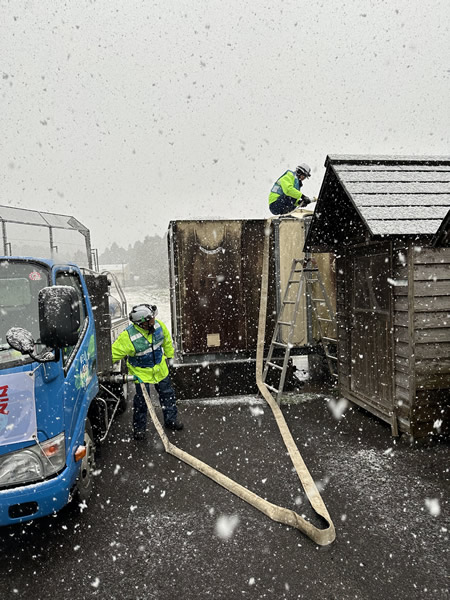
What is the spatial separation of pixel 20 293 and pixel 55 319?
1044 mm

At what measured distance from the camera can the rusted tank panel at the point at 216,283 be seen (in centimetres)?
723

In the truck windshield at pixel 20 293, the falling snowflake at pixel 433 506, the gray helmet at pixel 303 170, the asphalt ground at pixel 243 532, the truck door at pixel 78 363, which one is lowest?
the asphalt ground at pixel 243 532

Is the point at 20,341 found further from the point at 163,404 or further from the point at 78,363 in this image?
the point at 163,404

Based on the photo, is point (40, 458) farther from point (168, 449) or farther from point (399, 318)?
point (399, 318)

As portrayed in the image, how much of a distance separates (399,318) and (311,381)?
11.8 feet

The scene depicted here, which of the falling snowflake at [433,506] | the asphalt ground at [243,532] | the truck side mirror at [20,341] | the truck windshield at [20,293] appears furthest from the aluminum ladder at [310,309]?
the truck side mirror at [20,341]

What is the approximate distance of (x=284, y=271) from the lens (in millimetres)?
7602

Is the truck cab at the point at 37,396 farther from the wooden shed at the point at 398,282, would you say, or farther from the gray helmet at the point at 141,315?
the wooden shed at the point at 398,282

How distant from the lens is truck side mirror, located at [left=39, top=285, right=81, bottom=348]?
2.73 metres

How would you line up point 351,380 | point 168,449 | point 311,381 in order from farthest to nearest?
point 311,381
point 351,380
point 168,449

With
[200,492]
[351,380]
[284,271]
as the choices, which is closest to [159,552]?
[200,492]

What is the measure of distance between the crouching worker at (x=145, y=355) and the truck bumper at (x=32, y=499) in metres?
2.43

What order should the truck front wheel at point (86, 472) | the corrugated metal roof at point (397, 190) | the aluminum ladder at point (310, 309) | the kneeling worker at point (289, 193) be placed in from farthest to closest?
the kneeling worker at point (289, 193), the aluminum ladder at point (310, 309), the corrugated metal roof at point (397, 190), the truck front wheel at point (86, 472)

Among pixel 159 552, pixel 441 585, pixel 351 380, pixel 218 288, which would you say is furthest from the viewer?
pixel 218 288
